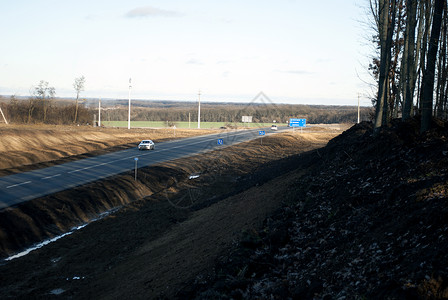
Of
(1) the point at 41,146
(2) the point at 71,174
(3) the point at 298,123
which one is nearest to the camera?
(2) the point at 71,174

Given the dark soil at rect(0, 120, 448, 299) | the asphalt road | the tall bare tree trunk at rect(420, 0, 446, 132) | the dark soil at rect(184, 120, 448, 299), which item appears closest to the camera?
the dark soil at rect(184, 120, 448, 299)

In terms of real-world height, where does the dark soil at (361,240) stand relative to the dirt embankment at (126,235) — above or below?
above

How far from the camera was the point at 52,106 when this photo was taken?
345 feet

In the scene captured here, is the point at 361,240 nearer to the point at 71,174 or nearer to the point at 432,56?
the point at 432,56

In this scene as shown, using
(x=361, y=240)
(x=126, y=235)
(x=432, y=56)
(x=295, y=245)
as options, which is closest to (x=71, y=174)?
(x=126, y=235)

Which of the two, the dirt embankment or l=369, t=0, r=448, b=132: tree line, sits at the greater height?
l=369, t=0, r=448, b=132: tree line

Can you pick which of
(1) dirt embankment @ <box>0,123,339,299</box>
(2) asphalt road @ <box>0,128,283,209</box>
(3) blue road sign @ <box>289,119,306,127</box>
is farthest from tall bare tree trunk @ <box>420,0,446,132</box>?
(3) blue road sign @ <box>289,119,306,127</box>

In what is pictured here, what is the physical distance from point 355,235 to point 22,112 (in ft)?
344

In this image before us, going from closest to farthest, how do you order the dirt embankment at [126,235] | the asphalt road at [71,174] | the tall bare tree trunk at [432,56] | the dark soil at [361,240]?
the dark soil at [361,240] < the dirt embankment at [126,235] < the tall bare tree trunk at [432,56] < the asphalt road at [71,174]

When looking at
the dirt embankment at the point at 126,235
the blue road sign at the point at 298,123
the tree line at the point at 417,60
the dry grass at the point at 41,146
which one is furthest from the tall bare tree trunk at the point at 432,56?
the blue road sign at the point at 298,123

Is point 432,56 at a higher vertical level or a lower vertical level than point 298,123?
higher

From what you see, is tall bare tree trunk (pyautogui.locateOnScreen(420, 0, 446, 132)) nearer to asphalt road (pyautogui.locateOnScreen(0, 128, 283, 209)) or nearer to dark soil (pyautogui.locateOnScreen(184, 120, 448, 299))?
dark soil (pyautogui.locateOnScreen(184, 120, 448, 299))

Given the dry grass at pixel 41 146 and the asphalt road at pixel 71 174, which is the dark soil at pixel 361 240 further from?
the dry grass at pixel 41 146

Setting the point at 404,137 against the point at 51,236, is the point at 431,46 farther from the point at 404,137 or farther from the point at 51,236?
the point at 51,236
